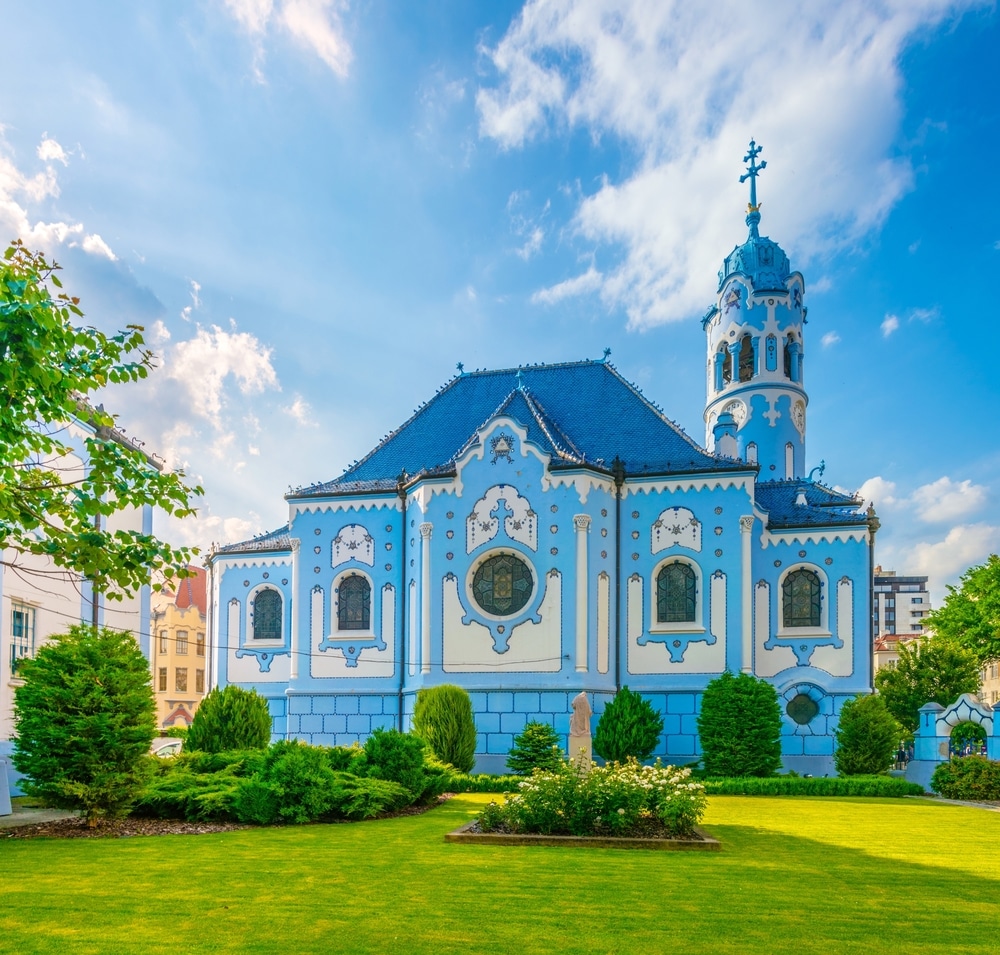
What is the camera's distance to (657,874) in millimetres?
11469

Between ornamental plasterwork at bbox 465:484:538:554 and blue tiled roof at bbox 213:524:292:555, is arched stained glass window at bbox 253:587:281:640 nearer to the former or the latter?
blue tiled roof at bbox 213:524:292:555

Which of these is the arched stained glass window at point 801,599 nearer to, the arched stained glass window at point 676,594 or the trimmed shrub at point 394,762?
the arched stained glass window at point 676,594

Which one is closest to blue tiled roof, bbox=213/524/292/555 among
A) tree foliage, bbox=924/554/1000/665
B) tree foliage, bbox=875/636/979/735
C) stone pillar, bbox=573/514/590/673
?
stone pillar, bbox=573/514/590/673

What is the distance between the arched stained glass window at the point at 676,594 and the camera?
29656 millimetres

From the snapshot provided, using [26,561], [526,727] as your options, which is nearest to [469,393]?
[526,727]

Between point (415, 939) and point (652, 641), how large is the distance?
2204 centimetres

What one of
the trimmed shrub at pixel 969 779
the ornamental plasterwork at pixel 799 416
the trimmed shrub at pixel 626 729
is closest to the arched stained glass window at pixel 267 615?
the trimmed shrub at pixel 626 729

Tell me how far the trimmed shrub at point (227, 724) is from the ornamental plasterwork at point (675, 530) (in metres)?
14.3

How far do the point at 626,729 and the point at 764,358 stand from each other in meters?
17.8

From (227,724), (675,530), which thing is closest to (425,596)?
(675,530)

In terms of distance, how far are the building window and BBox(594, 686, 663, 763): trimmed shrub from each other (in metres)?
15.7

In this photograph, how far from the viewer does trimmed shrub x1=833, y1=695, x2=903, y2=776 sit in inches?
1053

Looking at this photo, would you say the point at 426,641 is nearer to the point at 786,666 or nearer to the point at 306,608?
the point at 306,608

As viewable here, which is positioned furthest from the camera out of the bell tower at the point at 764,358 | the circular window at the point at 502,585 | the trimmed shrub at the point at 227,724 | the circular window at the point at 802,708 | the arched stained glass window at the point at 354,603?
the bell tower at the point at 764,358
